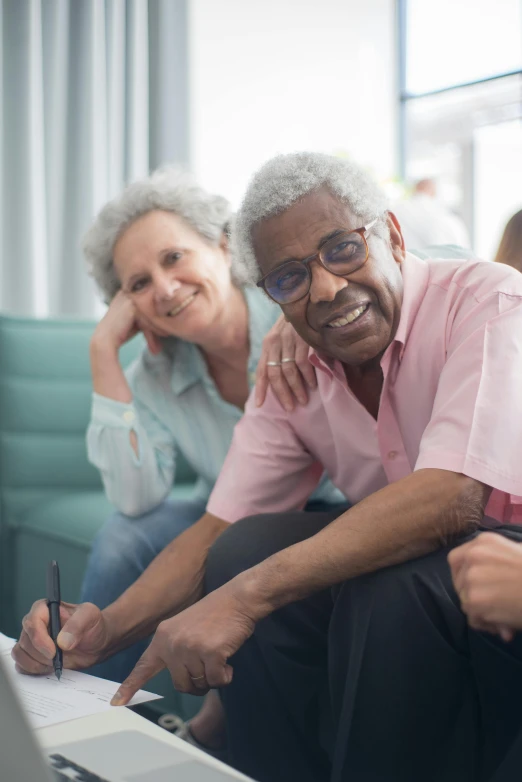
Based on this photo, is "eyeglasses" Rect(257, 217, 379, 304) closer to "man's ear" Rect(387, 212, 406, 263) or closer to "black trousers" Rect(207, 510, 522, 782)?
"man's ear" Rect(387, 212, 406, 263)

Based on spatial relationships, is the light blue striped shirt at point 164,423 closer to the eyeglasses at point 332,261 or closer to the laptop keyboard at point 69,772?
the eyeglasses at point 332,261

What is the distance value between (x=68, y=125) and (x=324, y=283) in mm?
2609

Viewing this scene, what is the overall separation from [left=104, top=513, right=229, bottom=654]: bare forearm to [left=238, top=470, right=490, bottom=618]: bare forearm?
0.28 metres

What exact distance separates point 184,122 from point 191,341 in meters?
2.30

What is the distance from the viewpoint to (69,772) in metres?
0.71

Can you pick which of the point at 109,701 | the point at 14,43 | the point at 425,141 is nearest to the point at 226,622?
the point at 109,701

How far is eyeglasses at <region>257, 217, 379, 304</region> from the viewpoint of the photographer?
118 centimetres

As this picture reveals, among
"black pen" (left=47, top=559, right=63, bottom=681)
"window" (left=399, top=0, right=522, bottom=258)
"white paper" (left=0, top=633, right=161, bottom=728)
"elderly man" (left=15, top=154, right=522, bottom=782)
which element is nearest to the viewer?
"white paper" (left=0, top=633, right=161, bottom=728)

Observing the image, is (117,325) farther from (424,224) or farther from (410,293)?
(424,224)

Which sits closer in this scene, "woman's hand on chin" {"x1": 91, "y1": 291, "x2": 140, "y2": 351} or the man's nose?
the man's nose

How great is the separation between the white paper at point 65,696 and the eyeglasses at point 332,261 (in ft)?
1.87

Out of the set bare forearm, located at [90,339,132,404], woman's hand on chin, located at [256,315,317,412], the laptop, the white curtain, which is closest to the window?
the white curtain

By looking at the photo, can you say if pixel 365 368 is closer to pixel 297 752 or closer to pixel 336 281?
pixel 336 281

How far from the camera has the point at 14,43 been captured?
3.28 metres
